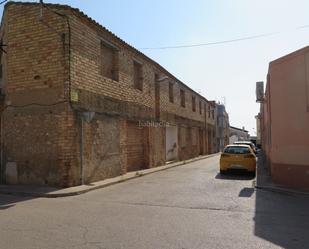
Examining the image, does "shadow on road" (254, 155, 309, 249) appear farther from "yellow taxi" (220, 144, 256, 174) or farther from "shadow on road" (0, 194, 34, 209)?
"shadow on road" (0, 194, 34, 209)

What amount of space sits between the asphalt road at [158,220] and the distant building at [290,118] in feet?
4.55

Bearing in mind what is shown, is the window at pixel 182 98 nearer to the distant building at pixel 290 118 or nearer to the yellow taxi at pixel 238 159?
the yellow taxi at pixel 238 159

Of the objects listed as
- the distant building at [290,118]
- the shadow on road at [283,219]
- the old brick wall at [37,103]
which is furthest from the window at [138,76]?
the shadow on road at [283,219]

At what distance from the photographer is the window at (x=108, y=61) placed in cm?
1590

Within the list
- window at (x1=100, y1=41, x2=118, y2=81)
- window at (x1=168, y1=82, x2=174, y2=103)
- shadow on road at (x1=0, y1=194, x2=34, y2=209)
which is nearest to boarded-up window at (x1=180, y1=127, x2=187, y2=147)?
window at (x1=168, y1=82, x2=174, y2=103)

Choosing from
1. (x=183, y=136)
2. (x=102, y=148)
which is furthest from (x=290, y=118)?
(x=183, y=136)

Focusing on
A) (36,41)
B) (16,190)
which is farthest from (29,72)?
(16,190)

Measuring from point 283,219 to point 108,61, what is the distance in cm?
1097

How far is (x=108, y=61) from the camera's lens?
16.4 metres

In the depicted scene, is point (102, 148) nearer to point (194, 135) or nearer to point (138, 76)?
point (138, 76)

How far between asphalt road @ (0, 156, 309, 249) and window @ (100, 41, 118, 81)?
606 centimetres

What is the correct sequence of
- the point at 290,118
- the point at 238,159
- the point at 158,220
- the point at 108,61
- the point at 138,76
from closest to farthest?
the point at 158,220
the point at 290,118
the point at 108,61
the point at 238,159
the point at 138,76

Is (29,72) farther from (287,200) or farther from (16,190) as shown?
(287,200)

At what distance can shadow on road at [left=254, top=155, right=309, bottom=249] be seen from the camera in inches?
245
